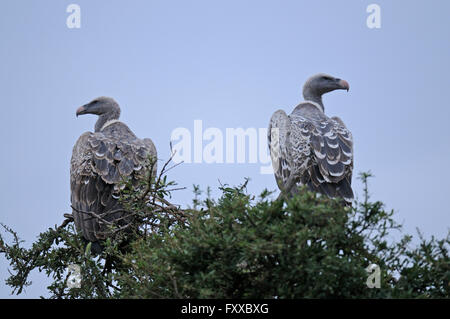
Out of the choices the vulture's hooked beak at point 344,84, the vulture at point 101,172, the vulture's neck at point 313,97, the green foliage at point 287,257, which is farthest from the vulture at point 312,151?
the green foliage at point 287,257

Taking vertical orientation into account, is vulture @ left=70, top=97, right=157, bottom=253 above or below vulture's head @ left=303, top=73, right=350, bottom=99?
below

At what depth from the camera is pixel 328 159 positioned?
8086 mm

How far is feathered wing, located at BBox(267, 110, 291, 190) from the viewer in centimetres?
865

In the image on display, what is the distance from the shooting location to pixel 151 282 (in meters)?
4.80

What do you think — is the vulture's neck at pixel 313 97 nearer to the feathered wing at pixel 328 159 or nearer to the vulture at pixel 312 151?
the vulture at pixel 312 151

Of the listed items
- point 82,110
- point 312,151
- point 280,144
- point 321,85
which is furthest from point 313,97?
point 82,110

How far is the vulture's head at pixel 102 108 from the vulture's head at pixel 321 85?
11.6ft

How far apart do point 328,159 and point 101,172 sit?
3149 mm

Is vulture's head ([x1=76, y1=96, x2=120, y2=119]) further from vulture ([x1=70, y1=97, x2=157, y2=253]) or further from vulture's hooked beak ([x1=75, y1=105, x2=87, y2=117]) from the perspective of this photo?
vulture ([x1=70, y1=97, x2=157, y2=253])

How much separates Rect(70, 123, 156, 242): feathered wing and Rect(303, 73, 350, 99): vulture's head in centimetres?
292

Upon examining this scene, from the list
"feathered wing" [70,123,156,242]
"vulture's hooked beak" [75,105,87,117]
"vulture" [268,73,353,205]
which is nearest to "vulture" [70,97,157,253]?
"feathered wing" [70,123,156,242]

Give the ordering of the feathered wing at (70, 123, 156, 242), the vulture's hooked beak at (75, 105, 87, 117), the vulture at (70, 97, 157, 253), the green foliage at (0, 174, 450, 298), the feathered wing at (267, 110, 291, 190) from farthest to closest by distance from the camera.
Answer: the vulture's hooked beak at (75, 105, 87, 117) < the feathered wing at (267, 110, 291, 190) < the feathered wing at (70, 123, 156, 242) < the vulture at (70, 97, 157, 253) < the green foliage at (0, 174, 450, 298)
